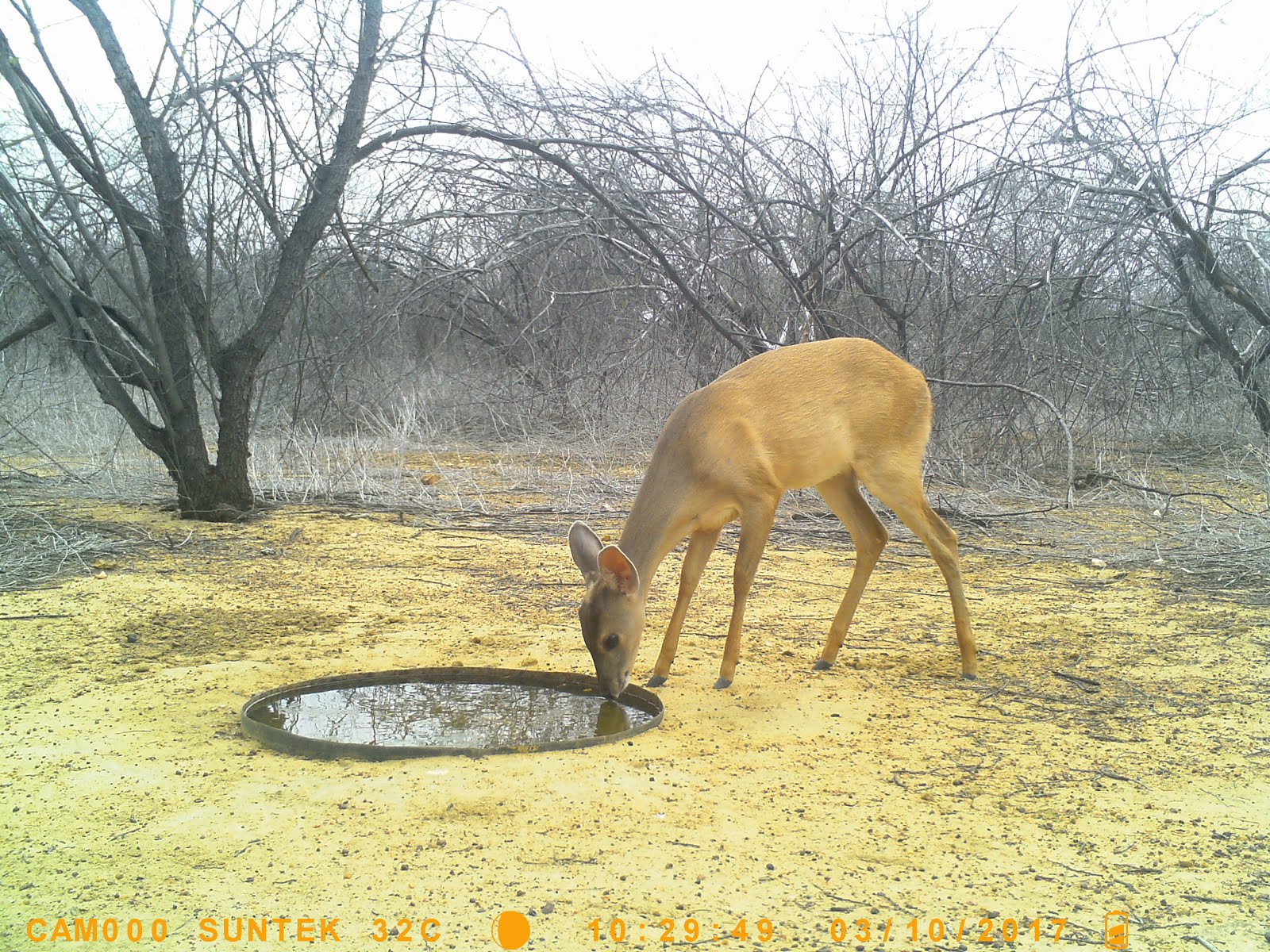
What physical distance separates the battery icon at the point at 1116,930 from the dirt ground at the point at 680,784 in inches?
1.0

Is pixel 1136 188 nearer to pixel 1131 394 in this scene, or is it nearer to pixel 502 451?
pixel 1131 394

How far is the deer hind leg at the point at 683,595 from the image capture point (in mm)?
4969

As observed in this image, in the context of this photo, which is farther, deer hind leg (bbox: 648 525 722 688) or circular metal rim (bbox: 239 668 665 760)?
deer hind leg (bbox: 648 525 722 688)

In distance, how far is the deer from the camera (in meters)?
4.79

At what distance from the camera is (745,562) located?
16.5 ft

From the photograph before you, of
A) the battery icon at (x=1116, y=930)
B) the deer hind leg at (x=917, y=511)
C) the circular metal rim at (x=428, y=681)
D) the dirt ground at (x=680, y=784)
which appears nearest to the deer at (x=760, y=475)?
the deer hind leg at (x=917, y=511)

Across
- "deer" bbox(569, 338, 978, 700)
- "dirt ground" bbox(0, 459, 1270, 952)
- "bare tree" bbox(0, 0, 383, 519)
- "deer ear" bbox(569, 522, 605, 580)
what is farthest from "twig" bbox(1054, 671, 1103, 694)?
"bare tree" bbox(0, 0, 383, 519)

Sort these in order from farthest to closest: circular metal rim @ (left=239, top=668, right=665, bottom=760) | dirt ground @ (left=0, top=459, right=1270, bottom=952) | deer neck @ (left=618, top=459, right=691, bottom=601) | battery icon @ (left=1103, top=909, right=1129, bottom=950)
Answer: deer neck @ (left=618, top=459, right=691, bottom=601), circular metal rim @ (left=239, top=668, right=665, bottom=760), dirt ground @ (left=0, top=459, right=1270, bottom=952), battery icon @ (left=1103, top=909, right=1129, bottom=950)

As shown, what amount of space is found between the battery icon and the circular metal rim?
6.16 feet

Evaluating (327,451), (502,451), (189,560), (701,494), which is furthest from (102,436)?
(701,494)

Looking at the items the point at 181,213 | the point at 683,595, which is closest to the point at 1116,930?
the point at 683,595

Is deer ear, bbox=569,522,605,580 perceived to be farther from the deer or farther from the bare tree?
the bare tree

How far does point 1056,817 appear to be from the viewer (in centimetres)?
336

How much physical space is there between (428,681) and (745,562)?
162 centimetres
